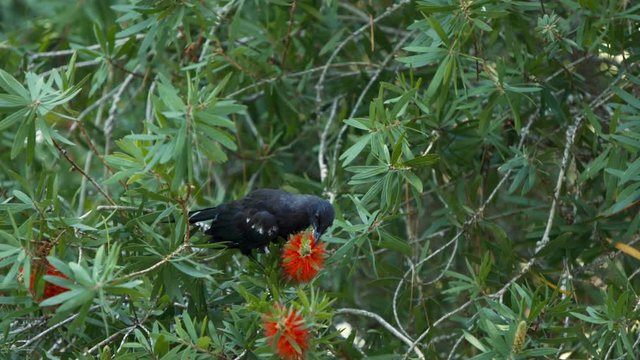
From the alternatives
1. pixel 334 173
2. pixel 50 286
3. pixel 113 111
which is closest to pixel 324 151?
pixel 334 173

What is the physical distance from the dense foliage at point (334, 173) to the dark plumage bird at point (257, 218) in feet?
0.35

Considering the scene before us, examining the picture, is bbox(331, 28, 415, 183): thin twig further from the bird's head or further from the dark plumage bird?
the bird's head

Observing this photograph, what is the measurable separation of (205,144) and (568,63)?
2.67 m

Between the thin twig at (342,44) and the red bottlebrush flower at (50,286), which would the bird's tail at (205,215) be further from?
the red bottlebrush flower at (50,286)

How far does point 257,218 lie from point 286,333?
69.3 inches

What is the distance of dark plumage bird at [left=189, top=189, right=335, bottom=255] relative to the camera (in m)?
4.92

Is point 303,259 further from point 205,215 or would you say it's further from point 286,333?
point 205,215

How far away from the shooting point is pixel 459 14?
13.7 ft

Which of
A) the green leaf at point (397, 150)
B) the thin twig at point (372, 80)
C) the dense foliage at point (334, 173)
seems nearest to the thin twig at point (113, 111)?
the dense foliage at point (334, 173)

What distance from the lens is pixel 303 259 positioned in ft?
12.8

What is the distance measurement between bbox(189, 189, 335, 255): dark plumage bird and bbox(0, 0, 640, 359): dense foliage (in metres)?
0.11

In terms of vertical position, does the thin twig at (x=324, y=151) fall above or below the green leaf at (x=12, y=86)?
below

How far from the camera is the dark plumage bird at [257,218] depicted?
4.92 meters

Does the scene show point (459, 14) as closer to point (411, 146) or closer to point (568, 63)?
point (411, 146)
